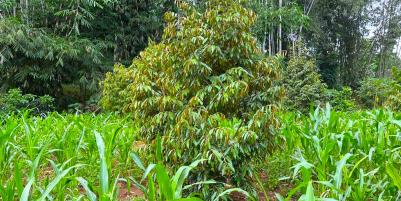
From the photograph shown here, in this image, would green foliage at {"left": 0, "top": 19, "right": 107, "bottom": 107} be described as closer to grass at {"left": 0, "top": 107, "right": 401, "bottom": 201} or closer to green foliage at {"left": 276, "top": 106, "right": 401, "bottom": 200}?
grass at {"left": 0, "top": 107, "right": 401, "bottom": 201}

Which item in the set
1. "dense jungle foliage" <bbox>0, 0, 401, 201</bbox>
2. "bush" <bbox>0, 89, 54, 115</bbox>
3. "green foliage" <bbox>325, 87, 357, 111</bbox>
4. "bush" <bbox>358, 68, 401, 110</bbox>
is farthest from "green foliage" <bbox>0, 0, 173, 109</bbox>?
"bush" <bbox>358, 68, 401, 110</bbox>

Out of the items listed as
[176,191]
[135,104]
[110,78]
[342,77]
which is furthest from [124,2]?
[342,77]

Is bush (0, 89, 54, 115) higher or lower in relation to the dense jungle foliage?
lower

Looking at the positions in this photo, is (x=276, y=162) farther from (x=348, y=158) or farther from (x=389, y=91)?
(x=389, y=91)

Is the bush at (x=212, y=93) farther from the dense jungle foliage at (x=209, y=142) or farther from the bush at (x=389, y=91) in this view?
the bush at (x=389, y=91)

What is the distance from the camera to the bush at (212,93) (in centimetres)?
196

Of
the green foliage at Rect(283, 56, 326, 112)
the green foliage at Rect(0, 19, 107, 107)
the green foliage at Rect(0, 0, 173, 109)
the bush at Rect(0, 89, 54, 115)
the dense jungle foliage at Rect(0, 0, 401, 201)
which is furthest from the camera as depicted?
the green foliage at Rect(283, 56, 326, 112)

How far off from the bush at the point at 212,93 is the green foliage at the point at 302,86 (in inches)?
275

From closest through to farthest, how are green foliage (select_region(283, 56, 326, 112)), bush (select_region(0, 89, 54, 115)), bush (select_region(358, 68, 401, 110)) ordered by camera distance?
bush (select_region(358, 68, 401, 110)), bush (select_region(0, 89, 54, 115)), green foliage (select_region(283, 56, 326, 112))

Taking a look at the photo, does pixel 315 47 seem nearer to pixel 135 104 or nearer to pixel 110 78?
pixel 110 78

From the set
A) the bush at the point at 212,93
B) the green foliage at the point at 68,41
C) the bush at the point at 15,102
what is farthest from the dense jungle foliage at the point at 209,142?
the green foliage at the point at 68,41

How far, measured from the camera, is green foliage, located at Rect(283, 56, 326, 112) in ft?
29.6

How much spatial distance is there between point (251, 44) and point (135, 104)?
0.80m

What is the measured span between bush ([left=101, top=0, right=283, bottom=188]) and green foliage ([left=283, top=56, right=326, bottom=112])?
6.98 metres
